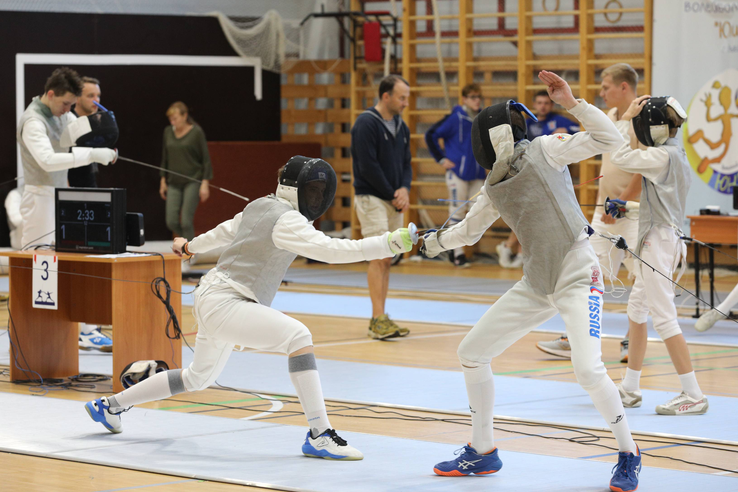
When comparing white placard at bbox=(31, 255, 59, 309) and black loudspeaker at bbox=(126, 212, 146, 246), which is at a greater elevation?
black loudspeaker at bbox=(126, 212, 146, 246)

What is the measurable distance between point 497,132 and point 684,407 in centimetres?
148

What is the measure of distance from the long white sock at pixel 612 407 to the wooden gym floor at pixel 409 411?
1.06 ft

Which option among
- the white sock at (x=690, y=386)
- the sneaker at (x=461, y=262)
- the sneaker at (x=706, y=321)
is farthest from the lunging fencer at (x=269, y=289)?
the sneaker at (x=461, y=262)

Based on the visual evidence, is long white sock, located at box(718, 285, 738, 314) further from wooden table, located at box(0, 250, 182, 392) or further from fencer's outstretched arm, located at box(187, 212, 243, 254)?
fencer's outstretched arm, located at box(187, 212, 243, 254)

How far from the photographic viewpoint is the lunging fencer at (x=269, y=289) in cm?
317

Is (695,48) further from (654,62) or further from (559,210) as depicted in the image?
(559,210)

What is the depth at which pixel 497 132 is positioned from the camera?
304cm

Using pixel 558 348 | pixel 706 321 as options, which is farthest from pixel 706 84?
pixel 558 348

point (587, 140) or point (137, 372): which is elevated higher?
point (587, 140)

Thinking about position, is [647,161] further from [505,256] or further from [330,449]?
[505,256]

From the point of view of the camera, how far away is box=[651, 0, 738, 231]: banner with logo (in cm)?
835

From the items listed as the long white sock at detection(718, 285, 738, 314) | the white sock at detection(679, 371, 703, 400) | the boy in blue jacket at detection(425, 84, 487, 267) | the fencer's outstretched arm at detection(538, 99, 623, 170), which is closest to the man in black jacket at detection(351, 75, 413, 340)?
the long white sock at detection(718, 285, 738, 314)

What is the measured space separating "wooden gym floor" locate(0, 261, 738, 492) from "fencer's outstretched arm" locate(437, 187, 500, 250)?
0.71m

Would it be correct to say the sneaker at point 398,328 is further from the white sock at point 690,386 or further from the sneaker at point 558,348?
the white sock at point 690,386
